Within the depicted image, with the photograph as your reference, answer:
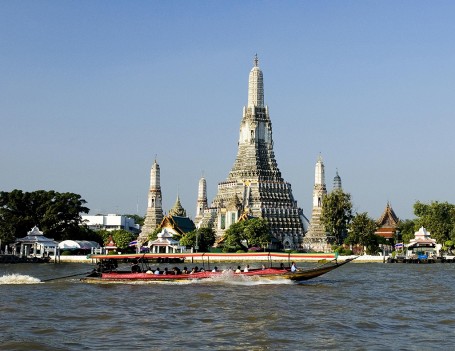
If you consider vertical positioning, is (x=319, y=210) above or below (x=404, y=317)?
above

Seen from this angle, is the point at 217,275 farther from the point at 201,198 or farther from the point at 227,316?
the point at 201,198

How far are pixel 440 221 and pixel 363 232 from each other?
34.4ft

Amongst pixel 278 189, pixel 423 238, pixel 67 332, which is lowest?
pixel 67 332

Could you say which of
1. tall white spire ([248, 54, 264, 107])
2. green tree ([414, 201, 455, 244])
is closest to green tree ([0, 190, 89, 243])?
tall white spire ([248, 54, 264, 107])

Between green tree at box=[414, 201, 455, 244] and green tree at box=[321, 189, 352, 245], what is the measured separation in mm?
10854

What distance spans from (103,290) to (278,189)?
269ft

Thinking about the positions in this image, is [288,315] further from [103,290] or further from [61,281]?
[61,281]

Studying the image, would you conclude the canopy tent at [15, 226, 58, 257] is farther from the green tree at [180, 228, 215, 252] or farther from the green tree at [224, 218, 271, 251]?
the green tree at [224, 218, 271, 251]

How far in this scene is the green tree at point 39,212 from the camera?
324 ft

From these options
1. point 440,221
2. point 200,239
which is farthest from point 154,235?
point 440,221

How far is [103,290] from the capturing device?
145ft

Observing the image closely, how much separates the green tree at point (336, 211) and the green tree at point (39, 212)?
34356mm

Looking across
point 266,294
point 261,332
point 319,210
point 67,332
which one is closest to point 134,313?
point 67,332

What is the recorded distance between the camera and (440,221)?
Result: 10019 centimetres
